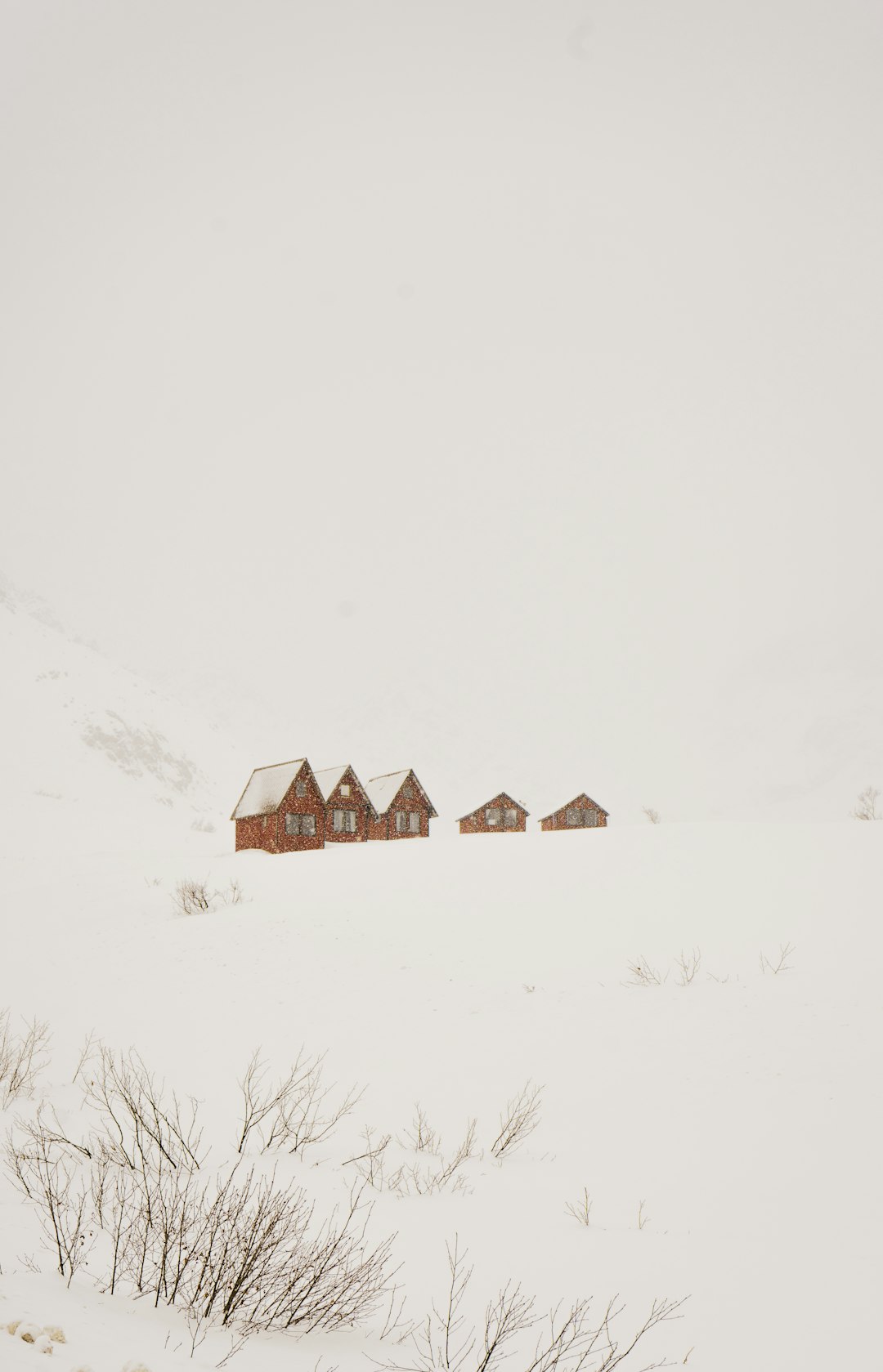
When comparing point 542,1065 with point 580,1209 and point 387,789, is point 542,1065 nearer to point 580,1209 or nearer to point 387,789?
point 580,1209

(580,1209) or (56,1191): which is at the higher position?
(56,1191)

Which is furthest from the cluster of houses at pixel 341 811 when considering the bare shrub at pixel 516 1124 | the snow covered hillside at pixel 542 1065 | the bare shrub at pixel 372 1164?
the bare shrub at pixel 372 1164

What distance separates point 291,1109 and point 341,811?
29706 mm

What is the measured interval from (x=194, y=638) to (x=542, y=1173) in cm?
18758

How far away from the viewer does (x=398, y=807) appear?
41.9 metres

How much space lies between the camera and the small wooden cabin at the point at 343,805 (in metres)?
38.1

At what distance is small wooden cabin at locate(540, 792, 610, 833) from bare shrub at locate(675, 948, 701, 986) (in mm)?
30997

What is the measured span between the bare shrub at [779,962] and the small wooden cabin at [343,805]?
86.5 ft

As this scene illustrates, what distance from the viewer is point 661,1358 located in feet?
14.8

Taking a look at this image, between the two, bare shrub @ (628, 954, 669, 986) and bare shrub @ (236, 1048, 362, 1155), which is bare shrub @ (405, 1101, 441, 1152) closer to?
bare shrub @ (236, 1048, 362, 1155)

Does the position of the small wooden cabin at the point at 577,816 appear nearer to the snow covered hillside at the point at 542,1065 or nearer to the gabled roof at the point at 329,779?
the gabled roof at the point at 329,779

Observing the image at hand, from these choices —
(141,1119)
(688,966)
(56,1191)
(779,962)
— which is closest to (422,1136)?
(141,1119)

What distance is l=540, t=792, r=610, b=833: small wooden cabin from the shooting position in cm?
4572

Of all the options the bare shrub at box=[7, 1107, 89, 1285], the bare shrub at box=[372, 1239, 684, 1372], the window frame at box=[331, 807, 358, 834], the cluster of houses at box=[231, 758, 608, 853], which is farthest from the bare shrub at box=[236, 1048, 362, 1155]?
the window frame at box=[331, 807, 358, 834]
